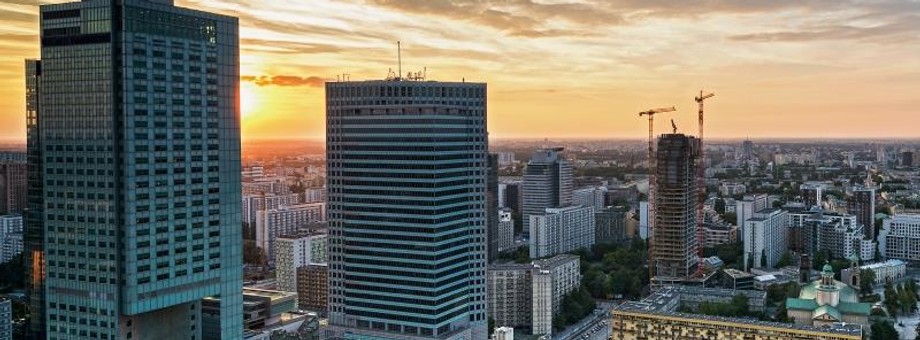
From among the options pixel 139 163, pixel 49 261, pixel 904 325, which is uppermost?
pixel 139 163

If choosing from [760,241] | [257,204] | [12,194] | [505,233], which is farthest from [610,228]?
[12,194]

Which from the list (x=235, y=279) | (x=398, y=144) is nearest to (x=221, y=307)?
(x=235, y=279)

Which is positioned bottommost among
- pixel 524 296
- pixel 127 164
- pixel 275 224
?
pixel 524 296

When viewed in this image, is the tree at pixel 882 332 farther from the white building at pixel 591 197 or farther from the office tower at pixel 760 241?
the white building at pixel 591 197

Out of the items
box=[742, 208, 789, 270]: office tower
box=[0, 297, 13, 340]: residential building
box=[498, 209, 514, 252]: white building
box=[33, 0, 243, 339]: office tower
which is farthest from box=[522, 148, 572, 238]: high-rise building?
box=[33, 0, 243, 339]: office tower

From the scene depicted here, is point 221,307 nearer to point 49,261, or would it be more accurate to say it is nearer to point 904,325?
point 49,261

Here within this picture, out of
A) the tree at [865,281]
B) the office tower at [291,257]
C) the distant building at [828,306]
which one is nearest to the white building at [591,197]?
the tree at [865,281]

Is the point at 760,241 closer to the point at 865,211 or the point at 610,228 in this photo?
the point at 865,211
